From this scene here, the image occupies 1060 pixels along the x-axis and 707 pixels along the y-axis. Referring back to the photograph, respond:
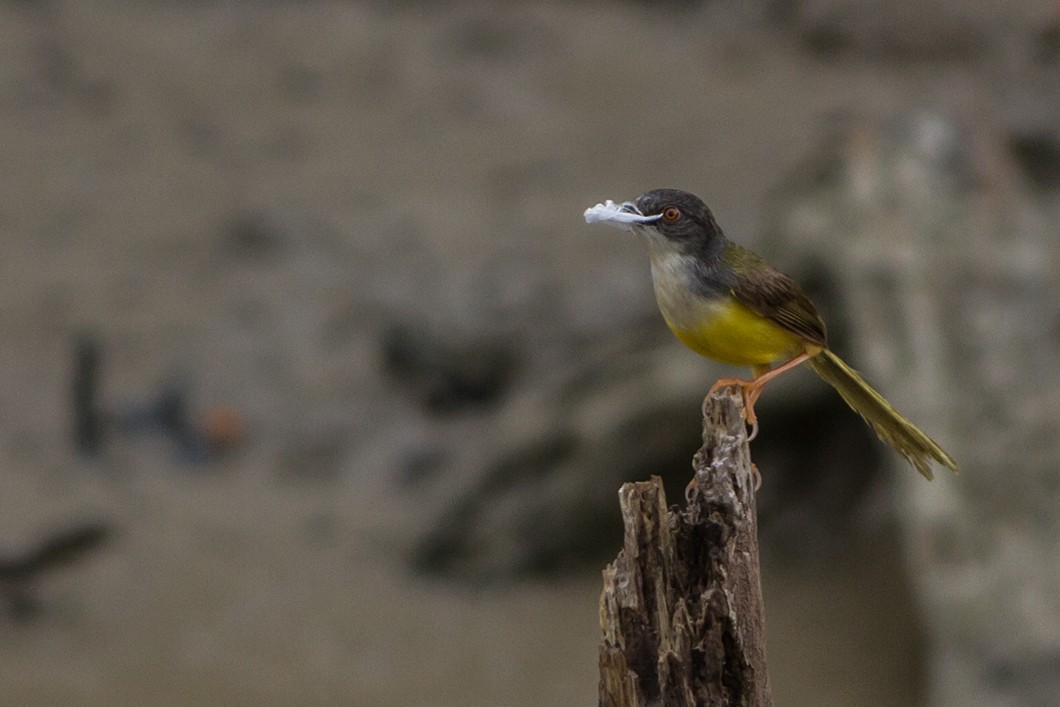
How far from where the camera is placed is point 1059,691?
6.50 metres

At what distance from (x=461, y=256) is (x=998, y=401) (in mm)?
5109

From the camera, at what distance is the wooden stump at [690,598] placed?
145 inches

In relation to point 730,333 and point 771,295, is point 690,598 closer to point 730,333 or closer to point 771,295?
point 730,333

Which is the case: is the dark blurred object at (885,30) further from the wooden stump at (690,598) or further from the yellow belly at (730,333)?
the wooden stump at (690,598)

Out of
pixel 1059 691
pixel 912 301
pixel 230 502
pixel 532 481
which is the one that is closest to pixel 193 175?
pixel 230 502

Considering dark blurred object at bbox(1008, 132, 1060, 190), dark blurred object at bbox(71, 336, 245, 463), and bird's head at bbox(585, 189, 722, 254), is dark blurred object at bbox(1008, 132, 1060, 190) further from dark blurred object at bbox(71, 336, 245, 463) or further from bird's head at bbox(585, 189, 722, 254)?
dark blurred object at bbox(71, 336, 245, 463)

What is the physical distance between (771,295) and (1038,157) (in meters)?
4.83

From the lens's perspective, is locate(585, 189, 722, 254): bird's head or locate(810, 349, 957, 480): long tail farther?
locate(810, 349, 957, 480): long tail

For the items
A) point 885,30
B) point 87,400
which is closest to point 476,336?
point 87,400

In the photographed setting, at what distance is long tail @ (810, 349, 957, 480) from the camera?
4.46 m

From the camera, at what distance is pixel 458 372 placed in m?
10.7

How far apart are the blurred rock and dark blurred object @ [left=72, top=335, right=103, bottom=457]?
449 cm

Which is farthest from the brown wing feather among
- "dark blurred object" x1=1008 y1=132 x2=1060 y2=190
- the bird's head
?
"dark blurred object" x1=1008 y1=132 x2=1060 y2=190

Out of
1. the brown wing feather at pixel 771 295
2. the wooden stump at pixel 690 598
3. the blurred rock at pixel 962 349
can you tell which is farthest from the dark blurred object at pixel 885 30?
the wooden stump at pixel 690 598
